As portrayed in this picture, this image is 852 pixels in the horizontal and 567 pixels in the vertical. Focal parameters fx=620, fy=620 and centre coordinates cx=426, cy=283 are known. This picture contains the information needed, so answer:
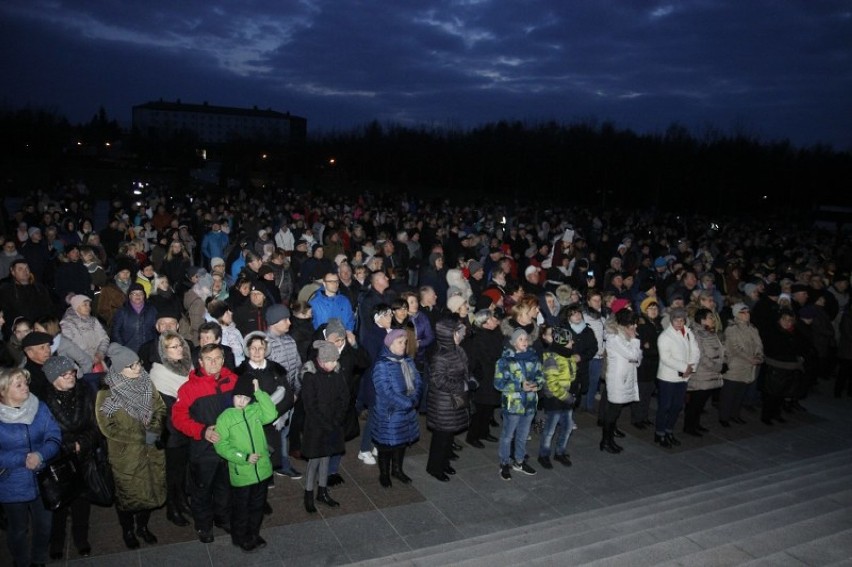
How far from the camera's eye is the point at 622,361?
748 centimetres

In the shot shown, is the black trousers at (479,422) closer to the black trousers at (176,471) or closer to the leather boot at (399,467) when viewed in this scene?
the leather boot at (399,467)

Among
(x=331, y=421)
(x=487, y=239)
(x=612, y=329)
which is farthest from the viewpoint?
(x=487, y=239)

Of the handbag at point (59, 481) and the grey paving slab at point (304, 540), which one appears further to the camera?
the grey paving slab at point (304, 540)

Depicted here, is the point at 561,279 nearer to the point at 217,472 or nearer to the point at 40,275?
the point at 217,472

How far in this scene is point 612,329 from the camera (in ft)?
25.0

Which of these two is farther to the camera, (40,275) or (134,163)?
(134,163)

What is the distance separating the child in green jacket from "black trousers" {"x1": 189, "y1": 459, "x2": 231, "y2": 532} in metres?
0.16

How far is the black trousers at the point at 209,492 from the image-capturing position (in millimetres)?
5191

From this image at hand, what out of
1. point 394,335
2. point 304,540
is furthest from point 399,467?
point 394,335

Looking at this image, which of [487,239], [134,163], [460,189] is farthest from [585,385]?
[134,163]

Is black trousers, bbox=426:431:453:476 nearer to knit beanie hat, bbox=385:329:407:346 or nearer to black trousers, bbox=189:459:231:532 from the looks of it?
knit beanie hat, bbox=385:329:407:346

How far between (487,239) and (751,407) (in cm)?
1049

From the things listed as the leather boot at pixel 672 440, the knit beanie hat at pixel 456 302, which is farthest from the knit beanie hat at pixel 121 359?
the leather boot at pixel 672 440

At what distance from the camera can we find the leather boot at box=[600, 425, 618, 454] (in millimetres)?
7699
